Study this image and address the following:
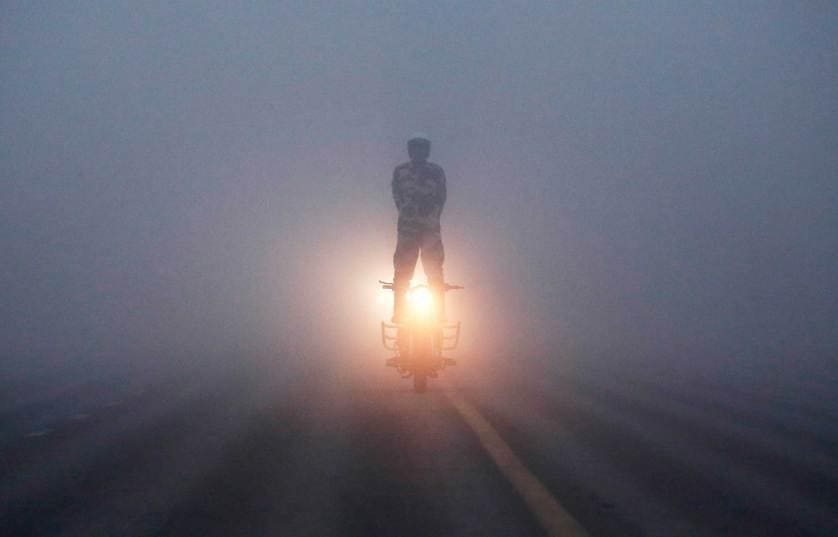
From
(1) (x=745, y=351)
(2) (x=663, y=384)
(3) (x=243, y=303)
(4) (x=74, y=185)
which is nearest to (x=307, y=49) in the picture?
(4) (x=74, y=185)

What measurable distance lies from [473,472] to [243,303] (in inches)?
1235

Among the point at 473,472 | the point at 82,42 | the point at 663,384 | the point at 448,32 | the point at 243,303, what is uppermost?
the point at 448,32

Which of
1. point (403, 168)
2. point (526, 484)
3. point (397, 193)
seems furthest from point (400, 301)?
point (526, 484)

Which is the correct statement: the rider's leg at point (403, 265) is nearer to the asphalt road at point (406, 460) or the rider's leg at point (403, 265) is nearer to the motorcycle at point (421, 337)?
the motorcycle at point (421, 337)

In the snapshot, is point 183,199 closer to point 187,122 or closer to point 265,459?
point 187,122

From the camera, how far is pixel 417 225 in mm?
12047

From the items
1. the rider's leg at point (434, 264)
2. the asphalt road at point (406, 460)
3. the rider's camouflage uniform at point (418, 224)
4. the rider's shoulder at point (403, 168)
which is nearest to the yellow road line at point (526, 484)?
the asphalt road at point (406, 460)

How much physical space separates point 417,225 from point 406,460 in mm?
4873

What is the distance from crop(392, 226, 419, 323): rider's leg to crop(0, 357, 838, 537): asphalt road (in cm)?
101

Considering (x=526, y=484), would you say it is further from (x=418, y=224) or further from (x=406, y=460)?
(x=418, y=224)

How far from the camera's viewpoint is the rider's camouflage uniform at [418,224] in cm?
1201

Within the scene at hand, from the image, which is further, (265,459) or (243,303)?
(243,303)

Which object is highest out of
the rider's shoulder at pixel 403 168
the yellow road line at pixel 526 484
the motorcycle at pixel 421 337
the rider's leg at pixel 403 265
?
the rider's shoulder at pixel 403 168

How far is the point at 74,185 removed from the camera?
46500mm
